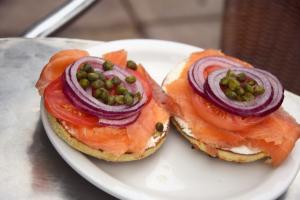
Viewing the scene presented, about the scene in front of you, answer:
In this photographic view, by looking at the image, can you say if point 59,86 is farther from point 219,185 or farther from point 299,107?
point 299,107

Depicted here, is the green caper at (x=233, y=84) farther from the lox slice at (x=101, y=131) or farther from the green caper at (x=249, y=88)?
the lox slice at (x=101, y=131)

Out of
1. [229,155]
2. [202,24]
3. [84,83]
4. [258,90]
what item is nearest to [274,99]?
[258,90]

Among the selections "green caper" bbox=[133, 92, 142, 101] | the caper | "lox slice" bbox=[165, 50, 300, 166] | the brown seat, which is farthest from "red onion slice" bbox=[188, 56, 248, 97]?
the brown seat

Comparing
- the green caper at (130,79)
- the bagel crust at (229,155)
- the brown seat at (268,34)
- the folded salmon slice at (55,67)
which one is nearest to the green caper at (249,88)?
the bagel crust at (229,155)

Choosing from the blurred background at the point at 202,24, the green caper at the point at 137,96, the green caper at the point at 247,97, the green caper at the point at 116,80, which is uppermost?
the green caper at the point at 116,80

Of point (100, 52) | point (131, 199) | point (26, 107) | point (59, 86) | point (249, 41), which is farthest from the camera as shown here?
point (249, 41)

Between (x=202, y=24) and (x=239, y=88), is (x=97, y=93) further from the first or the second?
(x=202, y=24)

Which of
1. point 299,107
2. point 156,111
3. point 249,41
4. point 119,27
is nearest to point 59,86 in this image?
point 156,111
